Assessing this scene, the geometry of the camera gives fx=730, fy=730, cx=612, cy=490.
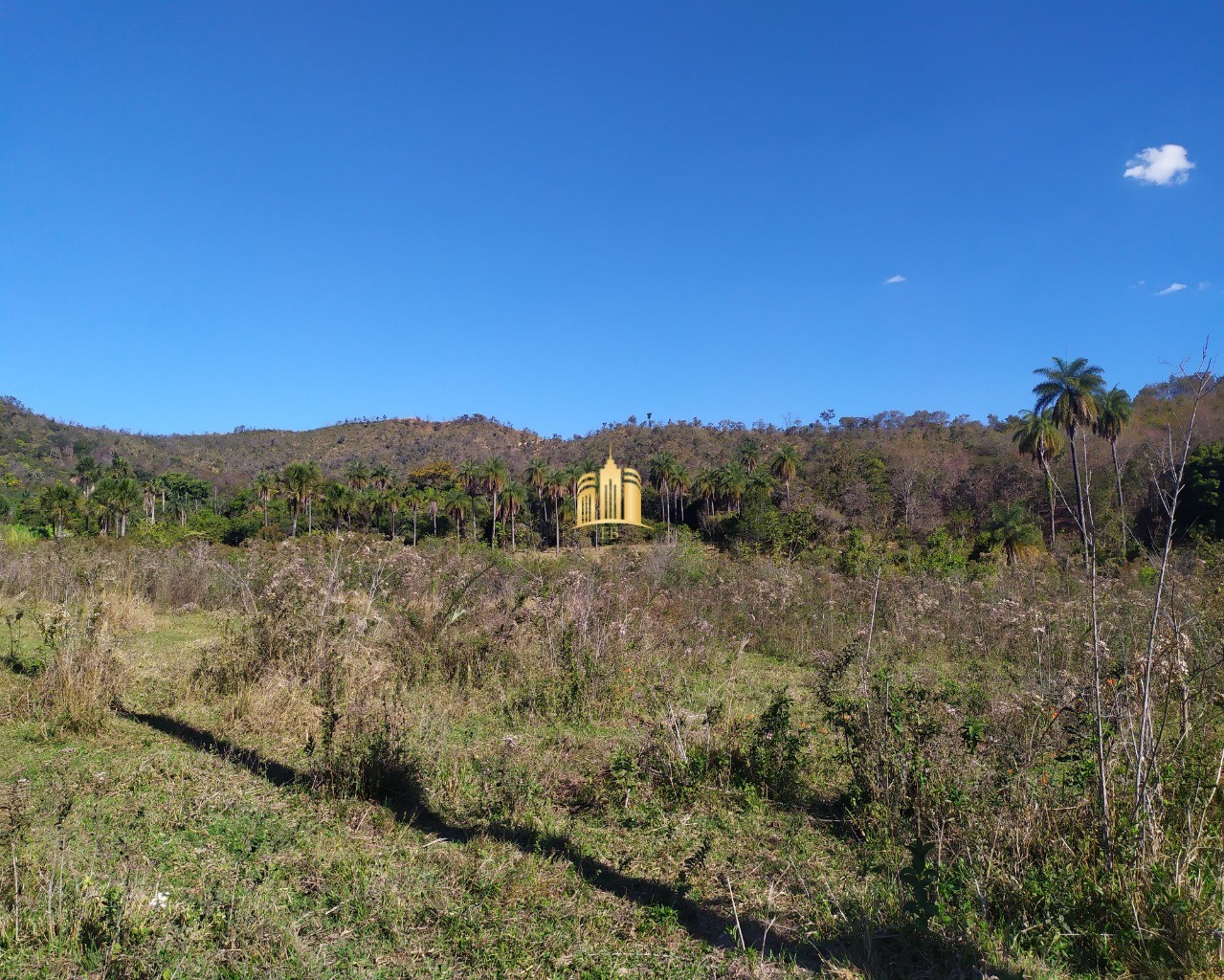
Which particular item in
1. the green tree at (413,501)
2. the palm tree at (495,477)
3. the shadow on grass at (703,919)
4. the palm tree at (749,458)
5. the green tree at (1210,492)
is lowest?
the shadow on grass at (703,919)

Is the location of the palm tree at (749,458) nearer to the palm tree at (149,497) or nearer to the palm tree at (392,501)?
the palm tree at (392,501)

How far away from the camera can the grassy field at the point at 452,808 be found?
276cm

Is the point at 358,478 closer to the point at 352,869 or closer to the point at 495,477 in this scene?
the point at 495,477

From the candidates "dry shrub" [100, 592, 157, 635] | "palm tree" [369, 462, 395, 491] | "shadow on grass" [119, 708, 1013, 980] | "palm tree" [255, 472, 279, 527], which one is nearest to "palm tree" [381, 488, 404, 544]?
"palm tree" [369, 462, 395, 491]

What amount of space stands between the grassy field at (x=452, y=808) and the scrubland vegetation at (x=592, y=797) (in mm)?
20

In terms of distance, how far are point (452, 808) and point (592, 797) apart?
84 centimetres

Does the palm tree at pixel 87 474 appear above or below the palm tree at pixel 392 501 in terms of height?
above

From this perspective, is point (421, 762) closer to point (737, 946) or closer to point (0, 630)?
point (737, 946)

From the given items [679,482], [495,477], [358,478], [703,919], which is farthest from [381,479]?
[703,919]

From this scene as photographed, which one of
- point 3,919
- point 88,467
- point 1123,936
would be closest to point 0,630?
point 3,919

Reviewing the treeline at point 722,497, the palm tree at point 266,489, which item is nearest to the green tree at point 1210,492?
the treeline at point 722,497

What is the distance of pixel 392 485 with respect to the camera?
188 feet

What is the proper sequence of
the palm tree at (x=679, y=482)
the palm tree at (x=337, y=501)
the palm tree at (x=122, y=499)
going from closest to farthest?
the palm tree at (x=122, y=499) < the palm tree at (x=337, y=501) < the palm tree at (x=679, y=482)

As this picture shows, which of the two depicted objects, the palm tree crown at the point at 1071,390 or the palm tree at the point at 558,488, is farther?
the palm tree at the point at 558,488
